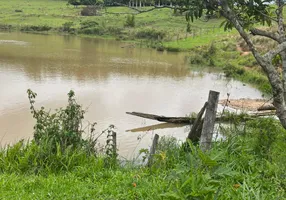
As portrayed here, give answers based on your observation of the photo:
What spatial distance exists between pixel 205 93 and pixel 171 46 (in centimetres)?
1663

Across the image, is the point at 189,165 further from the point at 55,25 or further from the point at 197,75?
the point at 55,25

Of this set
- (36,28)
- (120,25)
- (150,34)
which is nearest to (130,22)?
(120,25)

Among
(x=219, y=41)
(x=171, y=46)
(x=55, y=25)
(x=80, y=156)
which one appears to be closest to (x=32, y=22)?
(x=55, y=25)

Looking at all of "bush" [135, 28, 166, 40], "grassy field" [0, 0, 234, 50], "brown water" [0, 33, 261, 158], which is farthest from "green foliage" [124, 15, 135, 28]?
"brown water" [0, 33, 261, 158]

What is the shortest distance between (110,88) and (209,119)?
370 inches

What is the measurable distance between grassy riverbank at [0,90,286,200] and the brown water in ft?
7.13

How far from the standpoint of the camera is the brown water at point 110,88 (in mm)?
8703

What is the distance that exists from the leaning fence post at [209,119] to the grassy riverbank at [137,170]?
0.38ft

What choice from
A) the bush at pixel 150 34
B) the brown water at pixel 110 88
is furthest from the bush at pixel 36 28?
the brown water at pixel 110 88

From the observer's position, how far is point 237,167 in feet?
13.4

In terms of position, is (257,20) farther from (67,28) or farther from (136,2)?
(67,28)

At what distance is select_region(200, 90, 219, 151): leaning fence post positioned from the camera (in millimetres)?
4094

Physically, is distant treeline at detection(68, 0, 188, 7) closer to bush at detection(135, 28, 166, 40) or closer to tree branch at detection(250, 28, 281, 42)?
tree branch at detection(250, 28, 281, 42)

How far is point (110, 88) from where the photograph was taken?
13359 millimetres
